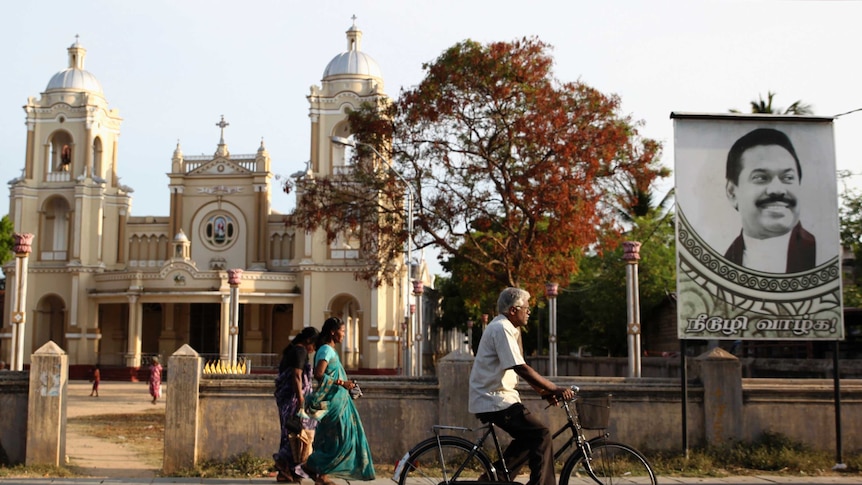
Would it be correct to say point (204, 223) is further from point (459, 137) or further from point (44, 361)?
point (44, 361)

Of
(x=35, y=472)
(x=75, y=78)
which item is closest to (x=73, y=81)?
(x=75, y=78)

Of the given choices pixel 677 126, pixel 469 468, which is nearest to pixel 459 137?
pixel 677 126

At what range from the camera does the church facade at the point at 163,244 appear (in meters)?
49.7

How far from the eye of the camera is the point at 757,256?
1195 cm

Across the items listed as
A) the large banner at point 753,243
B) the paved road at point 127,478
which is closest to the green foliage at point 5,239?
the paved road at point 127,478

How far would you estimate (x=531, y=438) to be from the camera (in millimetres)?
7352

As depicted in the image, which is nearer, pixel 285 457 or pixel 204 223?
pixel 285 457

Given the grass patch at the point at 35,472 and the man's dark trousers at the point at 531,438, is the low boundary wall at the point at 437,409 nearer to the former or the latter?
the grass patch at the point at 35,472

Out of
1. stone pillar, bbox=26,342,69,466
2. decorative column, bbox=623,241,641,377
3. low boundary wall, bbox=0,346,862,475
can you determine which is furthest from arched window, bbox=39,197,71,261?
low boundary wall, bbox=0,346,862,475

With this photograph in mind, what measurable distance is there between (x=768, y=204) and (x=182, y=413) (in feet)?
24.6

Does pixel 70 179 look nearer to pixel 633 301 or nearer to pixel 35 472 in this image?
pixel 633 301

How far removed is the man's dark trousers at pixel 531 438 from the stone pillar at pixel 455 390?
4161 mm

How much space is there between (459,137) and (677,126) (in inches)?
470

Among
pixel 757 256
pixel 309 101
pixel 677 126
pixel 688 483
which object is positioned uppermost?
pixel 309 101
